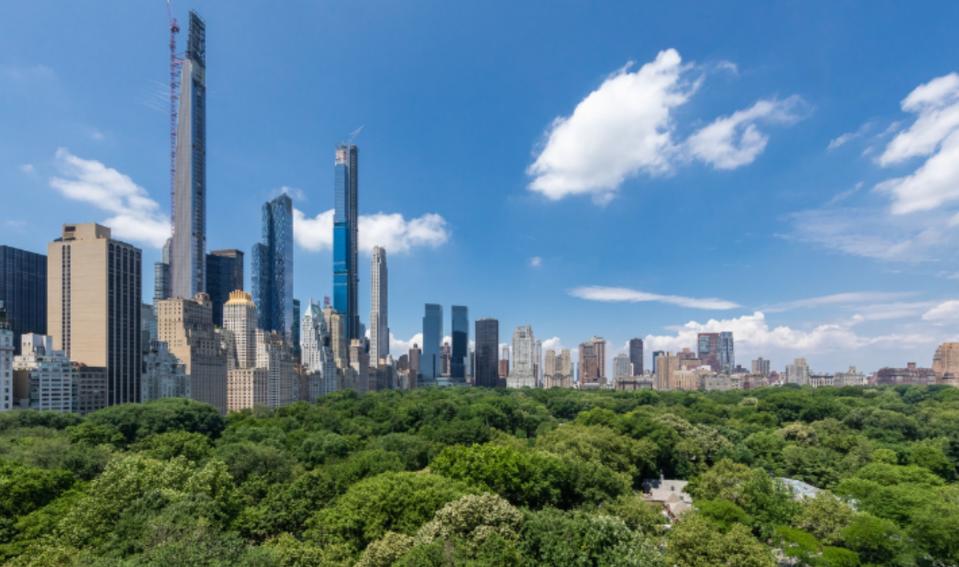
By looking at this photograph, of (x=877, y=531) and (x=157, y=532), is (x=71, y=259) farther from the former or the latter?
(x=877, y=531)

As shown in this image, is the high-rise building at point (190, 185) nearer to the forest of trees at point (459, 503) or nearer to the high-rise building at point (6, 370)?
the high-rise building at point (6, 370)

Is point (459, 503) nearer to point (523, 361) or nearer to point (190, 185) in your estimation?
point (190, 185)

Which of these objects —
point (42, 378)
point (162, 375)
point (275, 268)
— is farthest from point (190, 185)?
point (42, 378)

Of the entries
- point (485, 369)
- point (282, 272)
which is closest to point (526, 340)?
point (485, 369)

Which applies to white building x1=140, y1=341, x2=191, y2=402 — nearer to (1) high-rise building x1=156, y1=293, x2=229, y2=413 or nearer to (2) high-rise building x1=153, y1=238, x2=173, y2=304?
(1) high-rise building x1=156, y1=293, x2=229, y2=413

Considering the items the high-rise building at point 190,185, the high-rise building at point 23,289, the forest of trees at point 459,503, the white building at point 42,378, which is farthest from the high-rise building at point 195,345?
the high-rise building at point 190,185

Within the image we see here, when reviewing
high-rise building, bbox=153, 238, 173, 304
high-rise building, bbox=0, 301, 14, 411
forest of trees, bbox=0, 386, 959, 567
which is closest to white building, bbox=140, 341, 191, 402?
high-rise building, bbox=0, 301, 14, 411
